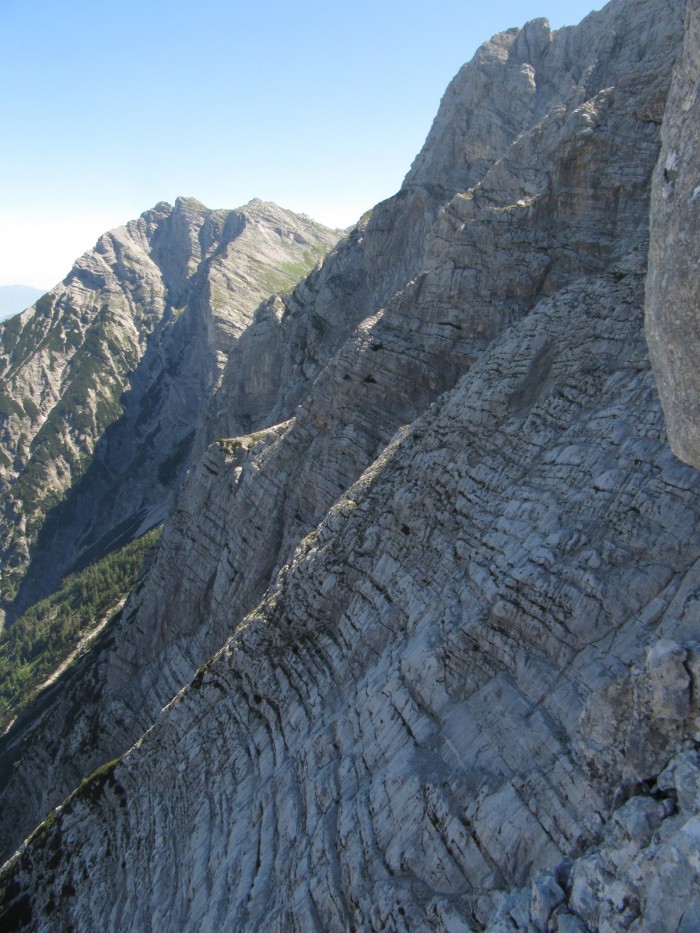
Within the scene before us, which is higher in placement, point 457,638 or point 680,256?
point 680,256

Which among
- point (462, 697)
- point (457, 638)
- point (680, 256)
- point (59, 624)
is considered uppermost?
point (680, 256)

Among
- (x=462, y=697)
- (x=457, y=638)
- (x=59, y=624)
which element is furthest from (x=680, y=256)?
(x=59, y=624)

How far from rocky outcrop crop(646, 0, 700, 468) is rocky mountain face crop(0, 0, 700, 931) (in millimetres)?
3251

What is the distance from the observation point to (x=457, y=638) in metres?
22.7

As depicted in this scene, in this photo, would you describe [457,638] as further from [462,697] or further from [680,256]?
[680,256]

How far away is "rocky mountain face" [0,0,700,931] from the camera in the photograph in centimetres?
1533

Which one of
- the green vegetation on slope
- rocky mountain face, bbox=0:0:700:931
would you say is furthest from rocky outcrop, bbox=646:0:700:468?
the green vegetation on slope

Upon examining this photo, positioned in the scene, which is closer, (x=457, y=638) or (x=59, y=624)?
(x=457, y=638)

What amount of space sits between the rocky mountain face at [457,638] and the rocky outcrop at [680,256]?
3.25 meters

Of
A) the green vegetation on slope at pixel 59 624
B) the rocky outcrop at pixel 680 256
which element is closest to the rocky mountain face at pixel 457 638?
the rocky outcrop at pixel 680 256

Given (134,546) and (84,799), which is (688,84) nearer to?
(84,799)

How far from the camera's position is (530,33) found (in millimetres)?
104438

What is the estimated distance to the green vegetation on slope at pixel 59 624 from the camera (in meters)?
119

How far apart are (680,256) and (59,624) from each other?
148m
